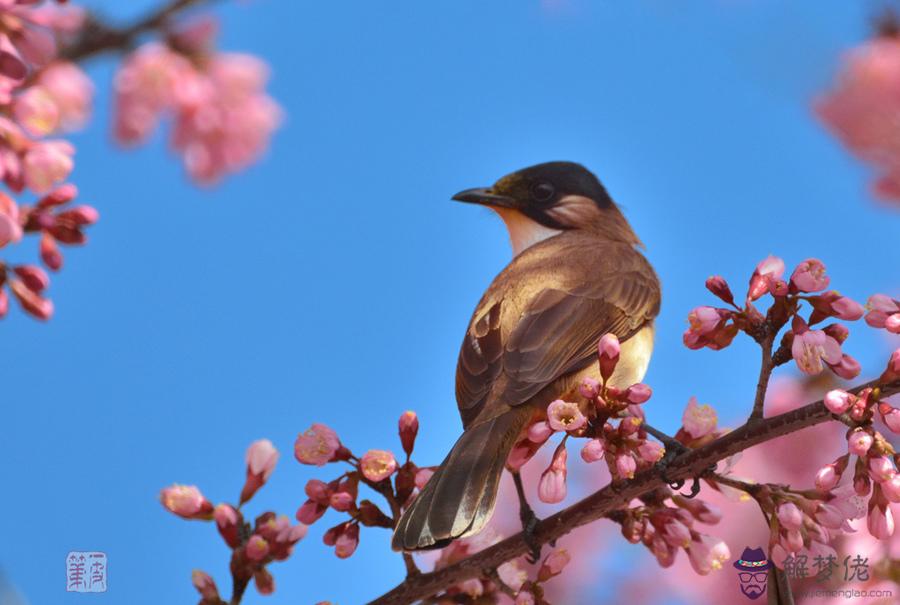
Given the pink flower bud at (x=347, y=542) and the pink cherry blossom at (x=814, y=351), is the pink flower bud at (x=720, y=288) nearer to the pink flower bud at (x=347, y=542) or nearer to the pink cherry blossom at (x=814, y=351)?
the pink cherry blossom at (x=814, y=351)

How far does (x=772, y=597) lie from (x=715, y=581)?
0.60 meters

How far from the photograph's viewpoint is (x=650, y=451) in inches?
40.9

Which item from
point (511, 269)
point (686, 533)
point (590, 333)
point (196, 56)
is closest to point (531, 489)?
point (590, 333)

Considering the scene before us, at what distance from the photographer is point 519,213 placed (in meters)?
1.91

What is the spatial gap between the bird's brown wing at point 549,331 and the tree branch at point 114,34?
1.98 feet

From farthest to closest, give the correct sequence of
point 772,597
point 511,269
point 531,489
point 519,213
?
1. point 519,213
2. point 511,269
3. point 531,489
4. point 772,597

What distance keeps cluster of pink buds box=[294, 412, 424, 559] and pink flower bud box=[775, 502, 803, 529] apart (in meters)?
0.38

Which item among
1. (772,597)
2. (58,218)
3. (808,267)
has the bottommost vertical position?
(772,597)

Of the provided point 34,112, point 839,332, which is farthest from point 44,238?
point 839,332

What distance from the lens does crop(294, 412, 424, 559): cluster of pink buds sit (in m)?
1.11

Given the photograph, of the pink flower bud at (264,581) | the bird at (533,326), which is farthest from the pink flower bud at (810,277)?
the pink flower bud at (264,581)

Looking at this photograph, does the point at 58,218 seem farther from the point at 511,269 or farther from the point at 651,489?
the point at 511,269

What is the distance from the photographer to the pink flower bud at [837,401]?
3.15 feet

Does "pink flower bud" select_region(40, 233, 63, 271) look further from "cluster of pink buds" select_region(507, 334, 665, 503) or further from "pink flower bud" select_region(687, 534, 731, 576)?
"pink flower bud" select_region(687, 534, 731, 576)
